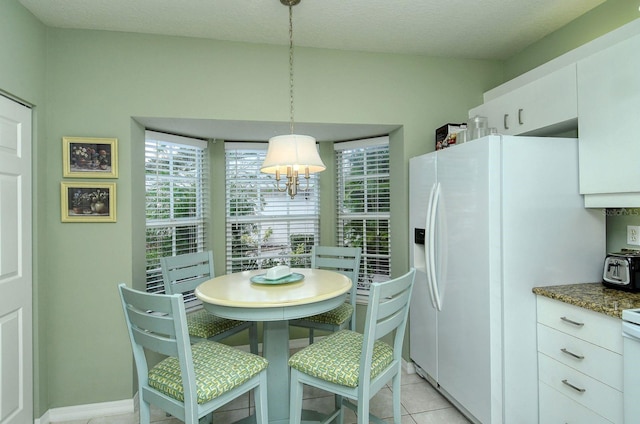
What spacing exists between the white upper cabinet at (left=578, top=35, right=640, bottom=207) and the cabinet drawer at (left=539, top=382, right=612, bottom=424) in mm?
1050

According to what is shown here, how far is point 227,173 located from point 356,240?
5.00ft

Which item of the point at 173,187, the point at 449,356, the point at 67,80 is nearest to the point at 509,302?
the point at 449,356

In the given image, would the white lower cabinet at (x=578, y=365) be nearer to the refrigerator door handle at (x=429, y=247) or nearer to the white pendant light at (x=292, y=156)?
the refrigerator door handle at (x=429, y=247)

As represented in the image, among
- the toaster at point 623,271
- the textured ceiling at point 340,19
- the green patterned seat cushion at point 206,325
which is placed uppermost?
the textured ceiling at point 340,19

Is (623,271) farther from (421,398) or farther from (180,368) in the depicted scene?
(180,368)

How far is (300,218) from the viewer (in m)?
3.72

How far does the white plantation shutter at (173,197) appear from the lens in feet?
9.85

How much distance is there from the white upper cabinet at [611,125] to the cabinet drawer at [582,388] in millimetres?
902

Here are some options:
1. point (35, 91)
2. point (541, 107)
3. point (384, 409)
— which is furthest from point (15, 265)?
point (541, 107)

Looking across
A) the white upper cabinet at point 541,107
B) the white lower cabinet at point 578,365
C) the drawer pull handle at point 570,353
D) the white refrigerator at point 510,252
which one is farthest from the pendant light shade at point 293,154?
the drawer pull handle at point 570,353

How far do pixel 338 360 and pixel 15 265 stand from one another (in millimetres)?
2043

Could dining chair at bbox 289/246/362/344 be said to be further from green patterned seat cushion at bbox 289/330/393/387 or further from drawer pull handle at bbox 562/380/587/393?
drawer pull handle at bbox 562/380/587/393

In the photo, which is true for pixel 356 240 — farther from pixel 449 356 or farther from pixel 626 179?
pixel 626 179

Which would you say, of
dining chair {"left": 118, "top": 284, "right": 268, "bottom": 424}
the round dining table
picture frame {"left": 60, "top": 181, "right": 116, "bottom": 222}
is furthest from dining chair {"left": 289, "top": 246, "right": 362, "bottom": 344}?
picture frame {"left": 60, "top": 181, "right": 116, "bottom": 222}
